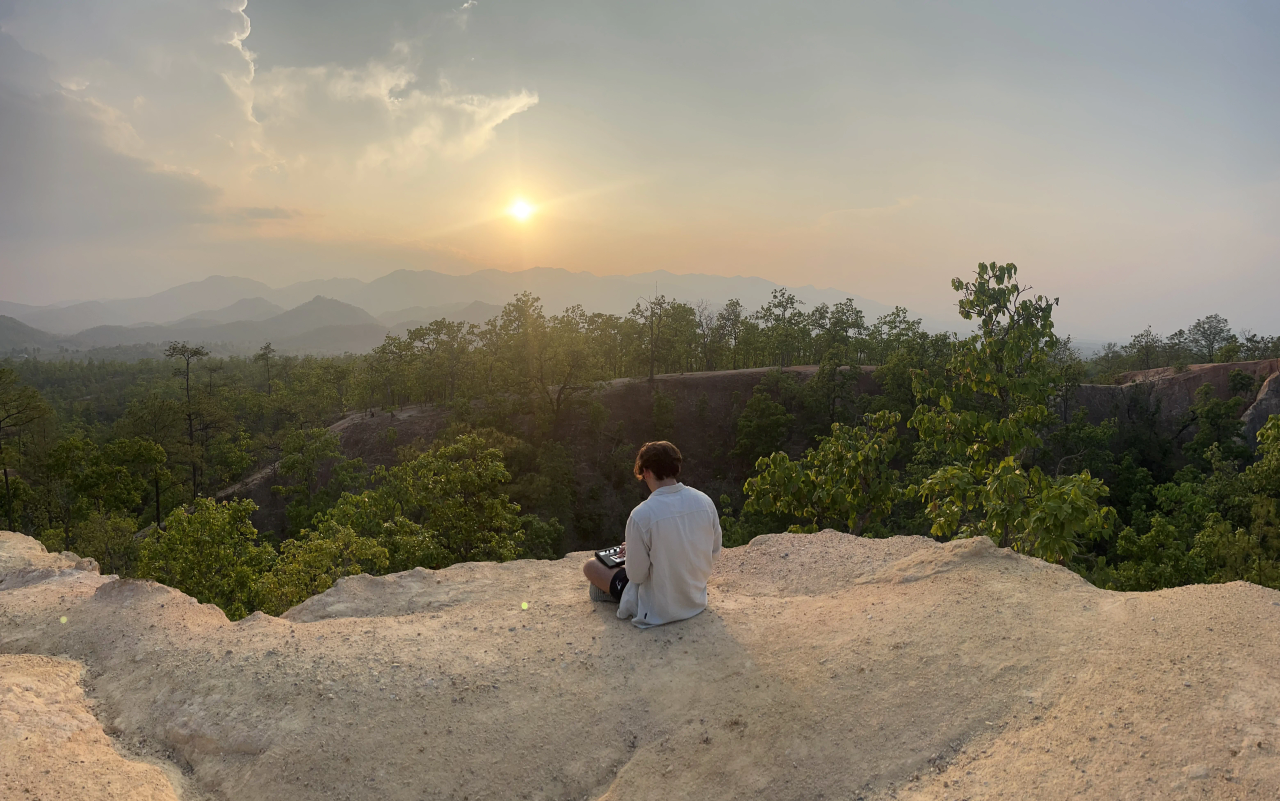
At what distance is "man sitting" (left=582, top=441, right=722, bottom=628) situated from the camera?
220 inches

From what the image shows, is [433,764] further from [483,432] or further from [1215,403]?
[1215,403]

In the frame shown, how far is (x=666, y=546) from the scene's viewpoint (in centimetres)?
561

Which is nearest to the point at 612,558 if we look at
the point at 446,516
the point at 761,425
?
the point at 446,516

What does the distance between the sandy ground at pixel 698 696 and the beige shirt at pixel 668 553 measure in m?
0.22

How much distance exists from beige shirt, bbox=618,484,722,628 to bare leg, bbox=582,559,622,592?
1.52 feet

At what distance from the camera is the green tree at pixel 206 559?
17359 millimetres

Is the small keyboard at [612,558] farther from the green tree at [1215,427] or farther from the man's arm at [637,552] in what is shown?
the green tree at [1215,427]

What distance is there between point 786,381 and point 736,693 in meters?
40.9

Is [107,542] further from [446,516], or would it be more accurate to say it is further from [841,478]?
[841,478]

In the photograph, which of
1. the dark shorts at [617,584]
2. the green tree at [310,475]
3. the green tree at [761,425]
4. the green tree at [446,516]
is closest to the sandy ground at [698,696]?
the dark shorts at [617,584]

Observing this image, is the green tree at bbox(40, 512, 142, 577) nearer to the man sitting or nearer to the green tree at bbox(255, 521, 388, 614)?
the green tree at bbox(255, 521, 388, 614)

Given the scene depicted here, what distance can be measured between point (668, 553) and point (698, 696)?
4.09 ft

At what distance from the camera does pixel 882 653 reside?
4992 mm

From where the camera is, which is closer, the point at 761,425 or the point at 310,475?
the point at 310,475
